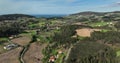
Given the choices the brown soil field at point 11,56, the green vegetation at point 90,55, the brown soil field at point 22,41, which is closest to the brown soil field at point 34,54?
the brown soil field at point 11,56

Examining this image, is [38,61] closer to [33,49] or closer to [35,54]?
[35,54]

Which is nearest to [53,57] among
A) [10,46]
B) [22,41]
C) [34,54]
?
[34,54]

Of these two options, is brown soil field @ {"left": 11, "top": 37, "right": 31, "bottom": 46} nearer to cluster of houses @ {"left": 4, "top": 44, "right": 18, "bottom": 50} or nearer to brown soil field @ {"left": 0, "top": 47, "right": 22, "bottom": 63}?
cluster of houses @ {"left": 4, "top": 44, "right": 18, "bottom": 50}

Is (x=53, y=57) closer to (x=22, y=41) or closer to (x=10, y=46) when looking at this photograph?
(x=10, y=46)

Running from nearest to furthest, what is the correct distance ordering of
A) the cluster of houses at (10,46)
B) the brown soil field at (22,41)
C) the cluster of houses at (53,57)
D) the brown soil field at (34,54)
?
the cluster of houses at (53,57), the brown soil field at (34,54), the cluster of houses at (10,46), the brown soil field at (22,41)

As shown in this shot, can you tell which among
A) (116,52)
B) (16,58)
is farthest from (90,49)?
(16,58)

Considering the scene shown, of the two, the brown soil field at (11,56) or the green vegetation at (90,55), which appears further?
the brown soil field at (11,56)

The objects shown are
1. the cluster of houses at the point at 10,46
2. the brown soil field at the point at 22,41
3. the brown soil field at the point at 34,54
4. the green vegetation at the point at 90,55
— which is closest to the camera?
the green vegetation at the point at 90,55

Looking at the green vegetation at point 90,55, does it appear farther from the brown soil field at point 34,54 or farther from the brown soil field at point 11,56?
the brown soil field at point 11,56
